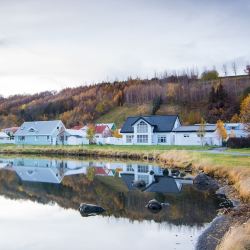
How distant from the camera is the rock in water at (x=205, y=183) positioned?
26922 mm

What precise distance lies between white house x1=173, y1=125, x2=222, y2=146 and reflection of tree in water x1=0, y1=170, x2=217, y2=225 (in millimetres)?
34415

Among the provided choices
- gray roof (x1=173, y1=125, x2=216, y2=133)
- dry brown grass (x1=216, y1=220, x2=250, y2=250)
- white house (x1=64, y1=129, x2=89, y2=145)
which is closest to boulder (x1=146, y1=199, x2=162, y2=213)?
dry brown grass (x1=216, y1=220, x2=250, y2=250)

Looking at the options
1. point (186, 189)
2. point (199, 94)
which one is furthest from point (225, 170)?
point (199, 94)

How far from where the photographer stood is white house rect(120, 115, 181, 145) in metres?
71.9

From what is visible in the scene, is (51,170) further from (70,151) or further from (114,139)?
(114,139)

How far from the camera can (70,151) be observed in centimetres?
6462

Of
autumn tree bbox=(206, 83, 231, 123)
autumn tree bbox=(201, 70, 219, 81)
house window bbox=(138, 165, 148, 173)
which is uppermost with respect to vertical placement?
autumn tree bbox=(201, 70, 219, 81)

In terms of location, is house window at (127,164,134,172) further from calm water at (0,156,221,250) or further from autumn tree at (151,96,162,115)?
autumn tree at (151,96,162,115)

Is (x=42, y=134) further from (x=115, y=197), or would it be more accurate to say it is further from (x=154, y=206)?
(x=154, y=206)

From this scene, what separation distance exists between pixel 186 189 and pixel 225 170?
11.7 feet

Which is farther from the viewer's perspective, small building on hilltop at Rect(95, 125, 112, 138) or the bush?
small building on hilltop at Rect(95, 125, 112, 138)

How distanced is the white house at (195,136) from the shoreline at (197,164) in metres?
15.7

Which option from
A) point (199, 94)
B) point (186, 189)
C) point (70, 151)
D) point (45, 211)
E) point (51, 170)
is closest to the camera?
point (45, 211)

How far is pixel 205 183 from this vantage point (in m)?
28.2
